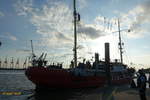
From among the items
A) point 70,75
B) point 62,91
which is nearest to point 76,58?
point 70,75

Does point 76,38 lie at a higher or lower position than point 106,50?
higher

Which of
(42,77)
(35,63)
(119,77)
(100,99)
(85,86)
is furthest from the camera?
(119,77)

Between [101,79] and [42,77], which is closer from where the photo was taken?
[42,77]

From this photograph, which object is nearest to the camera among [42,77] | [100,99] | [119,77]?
[100,99]

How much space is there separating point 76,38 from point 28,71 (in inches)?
448

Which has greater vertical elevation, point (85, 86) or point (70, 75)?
point (70, 75)

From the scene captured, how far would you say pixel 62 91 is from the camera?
28.5 m

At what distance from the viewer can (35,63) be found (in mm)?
33906

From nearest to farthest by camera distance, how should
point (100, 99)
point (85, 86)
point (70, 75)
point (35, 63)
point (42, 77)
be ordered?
point (100, 99) → point (42, 77) → point (70, 75) → point (85, 86) → point (35, 63)

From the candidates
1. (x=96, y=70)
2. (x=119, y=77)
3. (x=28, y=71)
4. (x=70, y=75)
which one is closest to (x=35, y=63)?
(x=28, y=71)

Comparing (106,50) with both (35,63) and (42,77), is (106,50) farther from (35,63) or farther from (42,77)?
(35,63)

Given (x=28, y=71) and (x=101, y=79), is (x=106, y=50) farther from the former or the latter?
(x=28, y=71)

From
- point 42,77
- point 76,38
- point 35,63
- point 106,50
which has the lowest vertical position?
point 42,77

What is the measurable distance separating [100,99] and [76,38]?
1951 cm
